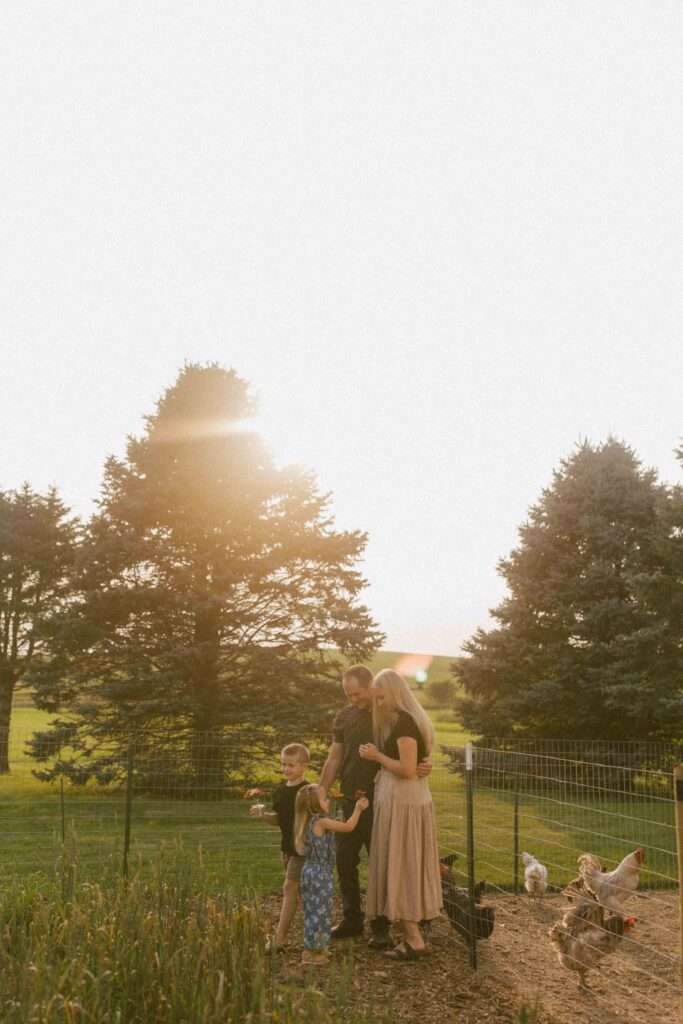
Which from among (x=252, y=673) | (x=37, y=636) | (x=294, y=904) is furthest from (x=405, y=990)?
(x=37, y=636)

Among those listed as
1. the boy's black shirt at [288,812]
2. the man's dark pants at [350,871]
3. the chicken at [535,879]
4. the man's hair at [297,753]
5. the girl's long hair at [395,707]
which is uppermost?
the girl's long hair at [395,707]

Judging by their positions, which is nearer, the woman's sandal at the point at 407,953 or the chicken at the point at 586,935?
the chicken at the point at 586,935

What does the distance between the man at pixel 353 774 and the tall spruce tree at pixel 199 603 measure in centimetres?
1076

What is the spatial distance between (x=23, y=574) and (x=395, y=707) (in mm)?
22602

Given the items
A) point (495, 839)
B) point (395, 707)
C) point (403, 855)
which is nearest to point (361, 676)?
point (395, 707)

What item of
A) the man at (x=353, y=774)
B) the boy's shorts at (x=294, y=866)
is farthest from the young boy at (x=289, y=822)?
the man at (x=353, y=774)

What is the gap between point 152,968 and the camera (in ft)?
13.1

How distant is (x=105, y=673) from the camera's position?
1828 cm

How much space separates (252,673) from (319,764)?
2436mm

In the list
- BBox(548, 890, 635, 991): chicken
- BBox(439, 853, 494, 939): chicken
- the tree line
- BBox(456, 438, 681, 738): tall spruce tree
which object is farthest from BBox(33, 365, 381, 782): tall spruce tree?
BBox(548, 890, 635, 991): chicken

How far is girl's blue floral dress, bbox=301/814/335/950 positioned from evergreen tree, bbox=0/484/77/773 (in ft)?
69.8

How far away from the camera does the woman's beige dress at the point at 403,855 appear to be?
18.4 ft

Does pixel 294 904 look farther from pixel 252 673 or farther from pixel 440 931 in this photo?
pixel 252 673

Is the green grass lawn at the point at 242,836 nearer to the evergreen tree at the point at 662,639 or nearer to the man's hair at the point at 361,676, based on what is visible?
the man's hair at the point at 361,676
